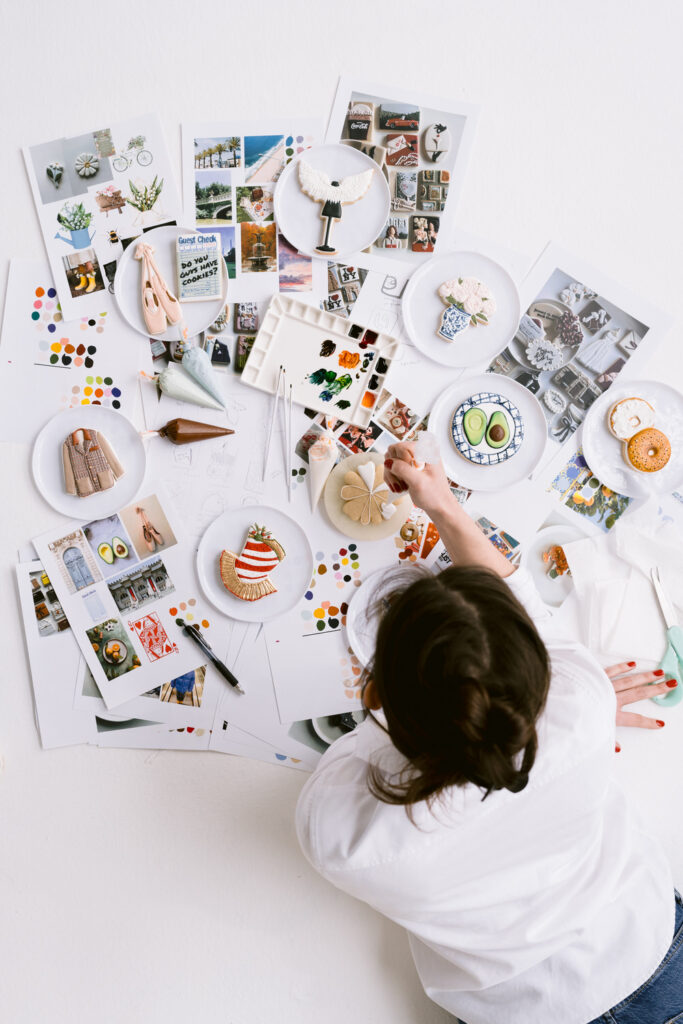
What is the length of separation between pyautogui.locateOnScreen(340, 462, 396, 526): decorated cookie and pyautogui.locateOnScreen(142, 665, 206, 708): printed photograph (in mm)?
331

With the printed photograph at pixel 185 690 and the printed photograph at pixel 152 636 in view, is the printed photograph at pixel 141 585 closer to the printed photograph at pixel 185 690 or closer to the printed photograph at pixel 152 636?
the printed photograph at pixel 152 636

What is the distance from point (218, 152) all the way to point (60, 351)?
37 cm

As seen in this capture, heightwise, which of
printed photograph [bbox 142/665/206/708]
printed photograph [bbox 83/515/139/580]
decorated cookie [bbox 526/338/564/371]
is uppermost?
decorated cookie [bbox 526/338/564/371]

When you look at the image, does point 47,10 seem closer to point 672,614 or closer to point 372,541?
point 372,541

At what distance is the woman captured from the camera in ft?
1.87

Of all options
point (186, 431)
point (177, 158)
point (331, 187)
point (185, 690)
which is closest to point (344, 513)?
point (186, 431)

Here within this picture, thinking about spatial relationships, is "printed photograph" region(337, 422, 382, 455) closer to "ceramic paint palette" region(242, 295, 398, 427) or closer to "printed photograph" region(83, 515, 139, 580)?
"ceramic paint palette" region(242, 295, 398, 427)

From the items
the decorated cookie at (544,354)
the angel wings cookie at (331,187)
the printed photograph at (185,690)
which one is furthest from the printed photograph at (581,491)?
the printed photograph at (185,690)

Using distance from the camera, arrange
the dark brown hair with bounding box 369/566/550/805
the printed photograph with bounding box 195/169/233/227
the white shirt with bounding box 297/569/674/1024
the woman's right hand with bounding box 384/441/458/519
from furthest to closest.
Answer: the printed photograph with bounding box 195/169/233/227 → the woman's right hand with bounding box 384/441/458/519 → the white shirt with bounding box 297/569/674/1024 → the dark brown hair with bounding box 369/566/550/805

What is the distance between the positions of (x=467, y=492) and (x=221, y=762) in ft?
1.81

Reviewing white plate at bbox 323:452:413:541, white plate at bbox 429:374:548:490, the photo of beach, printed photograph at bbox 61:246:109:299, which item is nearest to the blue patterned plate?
white plate at bbox 429:374:548:490

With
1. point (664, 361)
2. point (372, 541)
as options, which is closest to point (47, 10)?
point (372, 541)

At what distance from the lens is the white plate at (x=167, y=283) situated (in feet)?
3.15

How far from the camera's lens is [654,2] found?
978 mm
